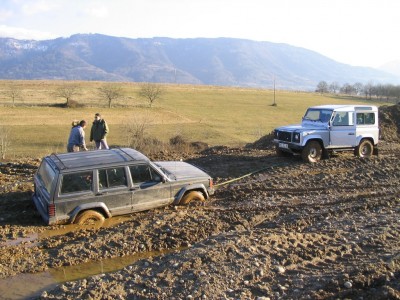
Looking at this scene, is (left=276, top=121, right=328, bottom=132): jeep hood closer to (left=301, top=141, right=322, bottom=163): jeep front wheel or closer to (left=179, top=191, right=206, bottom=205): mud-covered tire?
(left=301, top=141, right=322, bottom=163): jeep front wheel

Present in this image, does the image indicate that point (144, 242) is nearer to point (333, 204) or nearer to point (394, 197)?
point (333, 204)

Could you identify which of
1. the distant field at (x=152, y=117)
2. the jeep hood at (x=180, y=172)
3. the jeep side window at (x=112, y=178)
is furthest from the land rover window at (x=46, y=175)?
the distant field at (x=152, y=117)

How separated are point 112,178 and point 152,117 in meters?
43.2

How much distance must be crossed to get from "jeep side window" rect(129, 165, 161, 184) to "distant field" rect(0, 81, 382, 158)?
18280mm

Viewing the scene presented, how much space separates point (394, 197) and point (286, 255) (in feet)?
16.7

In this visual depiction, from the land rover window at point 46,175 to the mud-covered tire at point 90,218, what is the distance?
0.82m

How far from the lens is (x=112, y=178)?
8984 mm

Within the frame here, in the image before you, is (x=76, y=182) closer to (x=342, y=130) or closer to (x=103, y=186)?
(x=103, y=186)

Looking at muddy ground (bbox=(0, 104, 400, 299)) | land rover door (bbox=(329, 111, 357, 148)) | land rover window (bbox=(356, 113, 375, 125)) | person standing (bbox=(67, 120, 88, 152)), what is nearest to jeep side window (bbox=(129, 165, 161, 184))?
muddy ground (bbox=(0, 104, 400, 299))

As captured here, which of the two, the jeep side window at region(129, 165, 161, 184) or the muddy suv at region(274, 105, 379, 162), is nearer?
the jeep side window at region(129, 165, 161, 184)

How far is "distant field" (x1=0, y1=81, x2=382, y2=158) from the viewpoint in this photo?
3675 cm

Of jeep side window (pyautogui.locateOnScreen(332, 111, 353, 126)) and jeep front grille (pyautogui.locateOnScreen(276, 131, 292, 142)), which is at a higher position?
jeep side window (pyautogui.locateOnScreen(332, 111, 353, 126))

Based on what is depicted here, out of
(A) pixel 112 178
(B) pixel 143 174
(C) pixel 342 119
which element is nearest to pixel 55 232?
(A) pixel 112 178

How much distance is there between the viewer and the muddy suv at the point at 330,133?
14.6 meters
